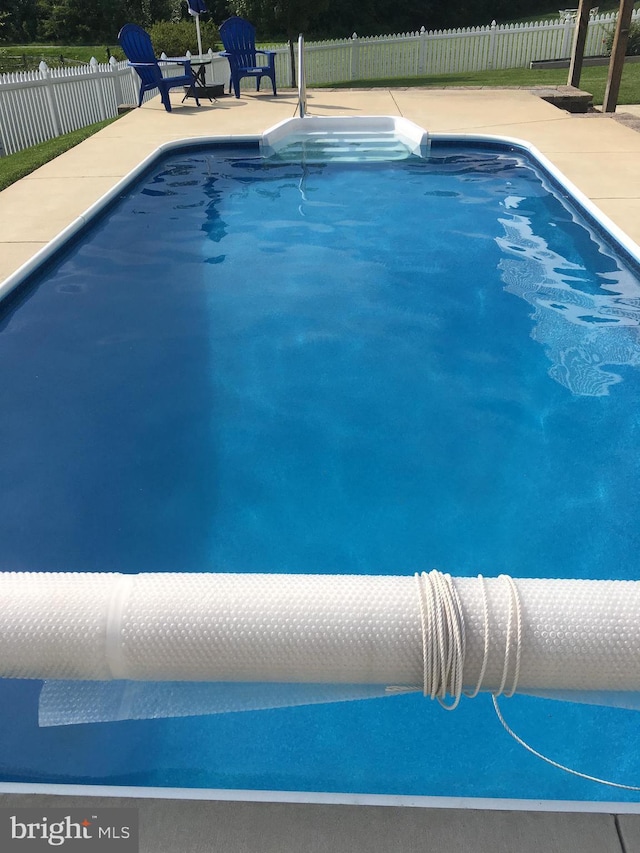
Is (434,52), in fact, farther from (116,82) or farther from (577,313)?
(577,313)

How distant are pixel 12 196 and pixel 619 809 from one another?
6956 millimetres

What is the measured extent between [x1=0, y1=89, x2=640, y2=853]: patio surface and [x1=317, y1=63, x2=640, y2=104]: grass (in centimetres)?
146

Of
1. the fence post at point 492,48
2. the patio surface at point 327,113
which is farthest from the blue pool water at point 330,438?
the fence post at point 492,48

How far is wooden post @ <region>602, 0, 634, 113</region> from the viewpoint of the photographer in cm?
820

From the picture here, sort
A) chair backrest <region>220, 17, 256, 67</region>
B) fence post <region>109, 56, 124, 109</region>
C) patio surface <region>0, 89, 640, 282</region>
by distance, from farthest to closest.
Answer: fence post <region>109, 56, 124, 109</region> < chair backrest <region>220, 17, 256, 67</region> < patio surface <region>0, 89, 640, 282</region>

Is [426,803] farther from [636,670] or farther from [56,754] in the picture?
[56,754]

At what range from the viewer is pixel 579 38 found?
10.1m

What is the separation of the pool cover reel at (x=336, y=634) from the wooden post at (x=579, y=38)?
1097cm

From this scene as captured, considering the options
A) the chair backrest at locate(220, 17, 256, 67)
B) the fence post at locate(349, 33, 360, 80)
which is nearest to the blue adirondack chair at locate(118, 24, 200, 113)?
the chair backrest at locate(220, 17, 256, 67)

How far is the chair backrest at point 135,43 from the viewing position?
9867 millimetres

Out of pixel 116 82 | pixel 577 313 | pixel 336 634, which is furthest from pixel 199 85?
pixel 336 634

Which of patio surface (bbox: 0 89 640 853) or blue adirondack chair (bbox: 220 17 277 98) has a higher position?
blue adirondack chair (bbox: 220 17 277 98)

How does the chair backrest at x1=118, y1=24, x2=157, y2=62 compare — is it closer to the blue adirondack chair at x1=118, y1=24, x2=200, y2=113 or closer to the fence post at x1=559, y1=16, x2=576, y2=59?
the blue adirondack chair at x1=118, y1=24, x2=200, y2=113

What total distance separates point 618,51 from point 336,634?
31.7ft
